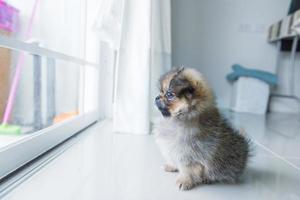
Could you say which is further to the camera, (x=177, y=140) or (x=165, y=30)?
(x=165, y=30)

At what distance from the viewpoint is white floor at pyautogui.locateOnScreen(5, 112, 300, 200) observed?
581mm

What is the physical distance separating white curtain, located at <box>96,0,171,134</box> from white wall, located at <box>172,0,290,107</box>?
5.64 feet

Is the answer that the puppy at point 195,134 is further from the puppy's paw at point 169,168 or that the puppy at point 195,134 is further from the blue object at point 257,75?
the blue object at point 257,75

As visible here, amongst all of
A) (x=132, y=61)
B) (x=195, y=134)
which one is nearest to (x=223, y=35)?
(x=132, y=61)

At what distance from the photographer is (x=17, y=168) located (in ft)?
2.23

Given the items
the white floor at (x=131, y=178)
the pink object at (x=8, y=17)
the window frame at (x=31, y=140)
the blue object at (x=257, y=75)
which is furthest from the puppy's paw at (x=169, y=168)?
the blue object at (x=257, y=75)

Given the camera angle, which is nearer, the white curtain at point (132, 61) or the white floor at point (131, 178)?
the white floor at point (131, 178)

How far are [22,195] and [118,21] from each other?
915 millimetres

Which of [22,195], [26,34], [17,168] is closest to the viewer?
[22,195]

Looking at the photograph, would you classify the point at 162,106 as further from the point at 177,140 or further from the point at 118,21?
the point at 118,21

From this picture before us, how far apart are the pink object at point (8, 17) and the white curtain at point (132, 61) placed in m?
0.34

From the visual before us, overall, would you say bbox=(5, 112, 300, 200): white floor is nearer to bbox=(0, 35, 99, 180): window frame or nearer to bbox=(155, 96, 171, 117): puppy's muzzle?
bbox=(0, 35, 99, 180): window frame

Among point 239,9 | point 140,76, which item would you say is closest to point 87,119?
point 140,76

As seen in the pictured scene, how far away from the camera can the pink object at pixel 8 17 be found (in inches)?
35.4
